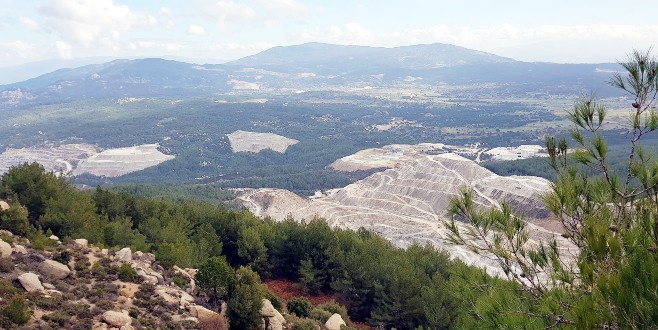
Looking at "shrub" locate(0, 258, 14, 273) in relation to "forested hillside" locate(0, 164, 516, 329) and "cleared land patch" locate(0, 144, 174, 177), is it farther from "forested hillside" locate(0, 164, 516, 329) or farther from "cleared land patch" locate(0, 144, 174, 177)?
"cleared land patch" locate(0, 144, 174, 177)

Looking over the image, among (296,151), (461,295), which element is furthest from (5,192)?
(296,151)

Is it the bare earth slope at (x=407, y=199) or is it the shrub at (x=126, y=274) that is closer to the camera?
the shrub at (x=126, y=274)

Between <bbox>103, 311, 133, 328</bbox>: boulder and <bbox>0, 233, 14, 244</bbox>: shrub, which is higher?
<bbox>0, 233, 14, 244</bbox>: shrub

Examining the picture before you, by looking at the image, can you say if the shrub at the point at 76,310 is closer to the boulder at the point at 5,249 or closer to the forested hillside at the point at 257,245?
the boulder at the point at 5,249

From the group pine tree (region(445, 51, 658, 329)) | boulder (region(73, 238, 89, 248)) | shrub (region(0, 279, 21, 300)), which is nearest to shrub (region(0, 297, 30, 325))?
shrub (region(0, 279, 21, 300))

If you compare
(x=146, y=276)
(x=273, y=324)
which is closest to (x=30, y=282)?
(x=146, y=276)

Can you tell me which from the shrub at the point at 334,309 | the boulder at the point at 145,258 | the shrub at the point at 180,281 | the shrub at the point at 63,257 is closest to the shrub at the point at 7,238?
the shrub at the point at 63,257

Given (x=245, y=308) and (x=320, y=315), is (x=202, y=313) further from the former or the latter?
(x=320, y=315)
